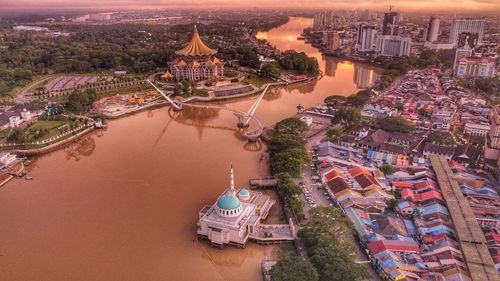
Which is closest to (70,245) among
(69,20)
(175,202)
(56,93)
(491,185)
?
(175,202)

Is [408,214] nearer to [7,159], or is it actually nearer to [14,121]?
[7,159]

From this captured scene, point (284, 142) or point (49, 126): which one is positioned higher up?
point (284, 142)

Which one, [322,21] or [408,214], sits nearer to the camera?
[408,214]

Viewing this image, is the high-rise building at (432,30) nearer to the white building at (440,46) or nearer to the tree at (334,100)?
the white building at (440,46)

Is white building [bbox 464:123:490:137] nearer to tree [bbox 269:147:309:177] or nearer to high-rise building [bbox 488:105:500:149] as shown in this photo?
high-rise building [bbox 488:105:500:149]

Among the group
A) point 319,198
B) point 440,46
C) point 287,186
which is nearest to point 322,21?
point 440,46

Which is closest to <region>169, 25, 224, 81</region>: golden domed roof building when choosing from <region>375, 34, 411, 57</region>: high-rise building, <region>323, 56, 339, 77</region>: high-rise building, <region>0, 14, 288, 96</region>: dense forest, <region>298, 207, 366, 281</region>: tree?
<region>0, 14, 288, 96</region>: dense forest

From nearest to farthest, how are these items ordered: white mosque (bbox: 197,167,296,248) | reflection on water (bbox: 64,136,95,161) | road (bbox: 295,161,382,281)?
road (bbox: 295,161,382,281)
white mosque (bbox: 197,167,296,248)
reflection on water (bbox: 64,136,95,161)

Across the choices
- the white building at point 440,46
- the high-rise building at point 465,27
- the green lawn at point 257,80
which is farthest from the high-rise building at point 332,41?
the green lawn at point 257,80
